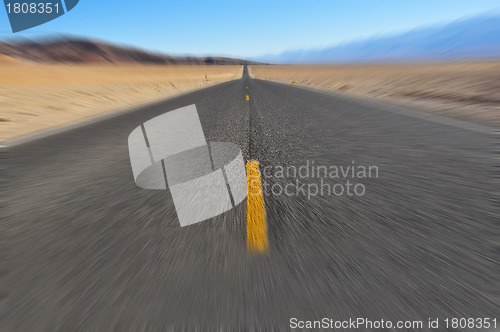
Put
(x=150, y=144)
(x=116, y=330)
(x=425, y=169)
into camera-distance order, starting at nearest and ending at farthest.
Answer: (x=116, y=330)
(x=425, y=169)
(x=150, y=144)

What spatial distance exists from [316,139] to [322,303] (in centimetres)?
472

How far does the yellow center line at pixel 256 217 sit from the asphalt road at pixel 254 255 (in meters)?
0.07

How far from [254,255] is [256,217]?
0.65m

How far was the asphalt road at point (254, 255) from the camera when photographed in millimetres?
1591

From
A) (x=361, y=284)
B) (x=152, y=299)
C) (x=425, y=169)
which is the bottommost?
(x=425, y=169)

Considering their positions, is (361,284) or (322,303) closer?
(322,303)

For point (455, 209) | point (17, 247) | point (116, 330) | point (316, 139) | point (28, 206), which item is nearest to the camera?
point (116, 330)

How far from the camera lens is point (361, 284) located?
1.77 meters

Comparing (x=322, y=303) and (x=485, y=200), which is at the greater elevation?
(x=322, y=303)

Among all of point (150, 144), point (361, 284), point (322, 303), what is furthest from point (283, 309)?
point (150, 144)

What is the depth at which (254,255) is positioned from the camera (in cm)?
209

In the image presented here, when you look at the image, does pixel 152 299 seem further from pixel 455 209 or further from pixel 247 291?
pixel 455 209

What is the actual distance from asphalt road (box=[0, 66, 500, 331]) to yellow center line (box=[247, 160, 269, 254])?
2.8 inches

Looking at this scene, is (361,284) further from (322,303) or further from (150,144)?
(150,144)
